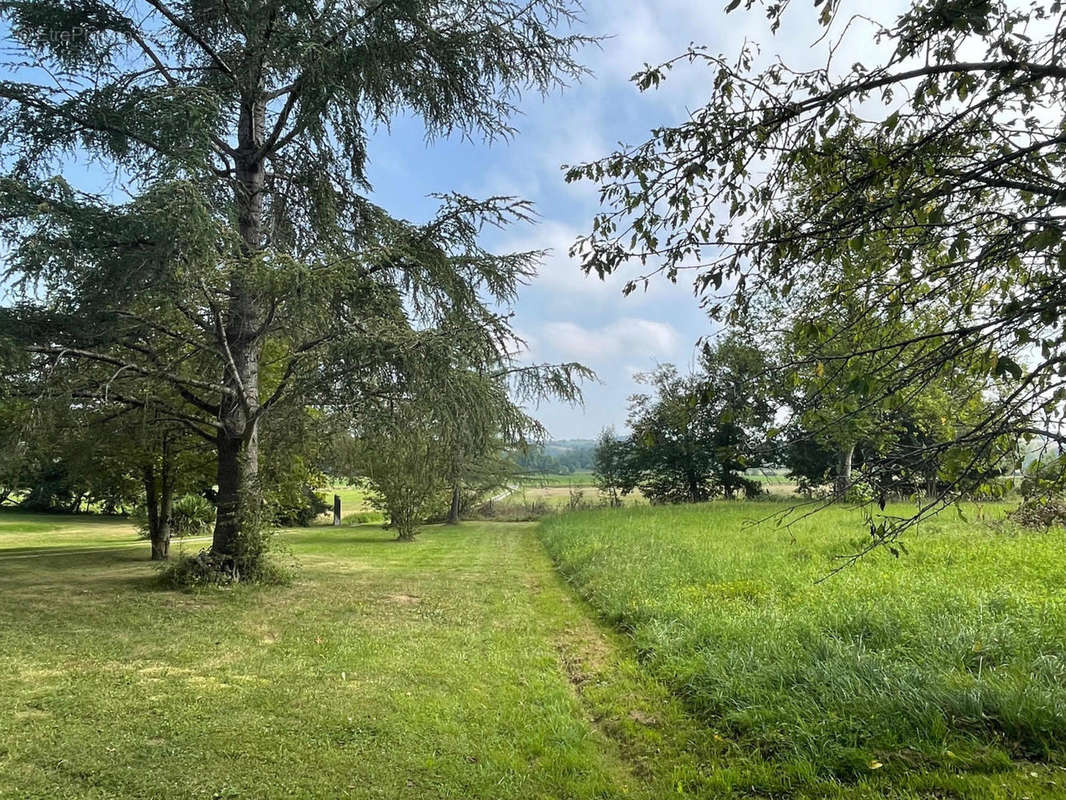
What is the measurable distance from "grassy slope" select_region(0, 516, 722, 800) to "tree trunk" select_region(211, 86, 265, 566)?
3.95 feet

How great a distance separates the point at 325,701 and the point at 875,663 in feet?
13.5

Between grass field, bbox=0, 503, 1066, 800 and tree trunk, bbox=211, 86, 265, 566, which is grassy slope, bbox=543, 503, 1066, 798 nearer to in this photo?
grass field, bbox=0, 503, 1066, 800

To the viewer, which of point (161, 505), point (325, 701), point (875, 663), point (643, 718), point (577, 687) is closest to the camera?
point (875, 663)

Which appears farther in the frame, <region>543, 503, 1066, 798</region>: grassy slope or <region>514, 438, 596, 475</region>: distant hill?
<region>514, 438, 596, 475</region>: distant hill

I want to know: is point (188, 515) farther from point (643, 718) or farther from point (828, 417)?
point (828, 417)

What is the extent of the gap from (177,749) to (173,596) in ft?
18.4

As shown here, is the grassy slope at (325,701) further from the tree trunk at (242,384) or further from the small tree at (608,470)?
the small tree at (608,470)

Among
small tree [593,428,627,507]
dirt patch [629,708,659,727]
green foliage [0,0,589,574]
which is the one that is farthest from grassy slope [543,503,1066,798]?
small tree [593,428,627,507]

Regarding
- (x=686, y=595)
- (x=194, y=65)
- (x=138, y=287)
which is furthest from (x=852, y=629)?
(x=194, y=65)

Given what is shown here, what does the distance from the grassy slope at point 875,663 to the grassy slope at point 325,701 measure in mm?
420

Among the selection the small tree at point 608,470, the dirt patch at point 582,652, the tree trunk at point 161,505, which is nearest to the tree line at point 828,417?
the dirt patch at point 582,652

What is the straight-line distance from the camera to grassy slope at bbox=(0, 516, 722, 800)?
351cm

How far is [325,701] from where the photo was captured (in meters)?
4.66

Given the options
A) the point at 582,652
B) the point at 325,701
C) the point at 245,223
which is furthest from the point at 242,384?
the point at 582,652
